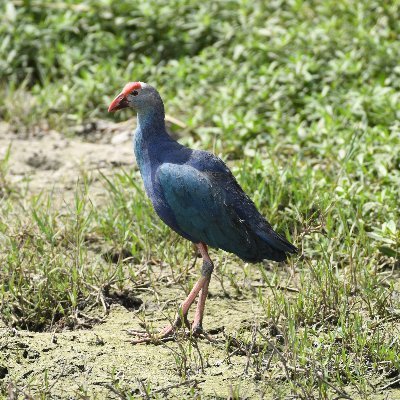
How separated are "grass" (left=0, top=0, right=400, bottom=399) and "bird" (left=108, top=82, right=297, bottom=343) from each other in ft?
0.68

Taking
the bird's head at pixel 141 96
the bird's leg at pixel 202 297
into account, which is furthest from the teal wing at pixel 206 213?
the bird's head at pixel 141 96

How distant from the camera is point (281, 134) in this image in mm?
6801

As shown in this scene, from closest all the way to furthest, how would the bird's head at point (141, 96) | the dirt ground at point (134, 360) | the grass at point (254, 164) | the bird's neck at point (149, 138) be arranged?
the dirt ground at point (134, 360)
the grass at point (254, 164)
the bird's neck at point (149, 138)
the bird's head at point (141, 96)

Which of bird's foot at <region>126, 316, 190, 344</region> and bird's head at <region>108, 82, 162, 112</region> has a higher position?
bird's head at <region>108, 82, 162, 112</region>

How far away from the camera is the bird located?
4633mm

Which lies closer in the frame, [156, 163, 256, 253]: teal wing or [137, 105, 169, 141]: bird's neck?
[156, 163, 256, 253]: teal wing

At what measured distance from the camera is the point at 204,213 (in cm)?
462

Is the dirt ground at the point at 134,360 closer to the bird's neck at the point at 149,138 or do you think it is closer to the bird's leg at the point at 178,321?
the bird's leg at the point at 178,321

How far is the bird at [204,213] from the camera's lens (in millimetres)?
4633

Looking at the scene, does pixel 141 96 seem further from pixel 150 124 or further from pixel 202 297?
pixel 202 297

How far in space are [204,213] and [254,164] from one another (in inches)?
56.8

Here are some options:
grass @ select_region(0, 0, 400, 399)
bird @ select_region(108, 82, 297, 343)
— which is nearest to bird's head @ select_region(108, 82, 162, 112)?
bird @ select_region(108, 82, 297, 343)

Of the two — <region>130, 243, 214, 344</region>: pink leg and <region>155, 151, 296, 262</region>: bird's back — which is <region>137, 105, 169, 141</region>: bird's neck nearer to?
<region>155, 151, 296, 262</region>: bird's back

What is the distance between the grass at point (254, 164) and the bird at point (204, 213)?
208 mm
